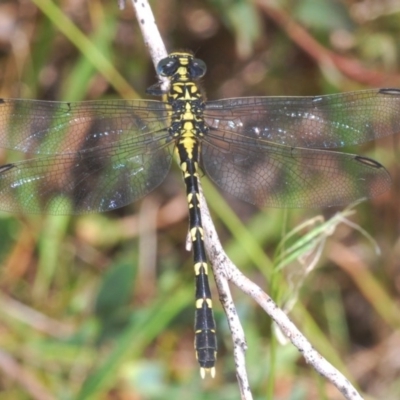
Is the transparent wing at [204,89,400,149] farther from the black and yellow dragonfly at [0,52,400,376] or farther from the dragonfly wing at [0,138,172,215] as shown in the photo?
the dragonfly wing at [0,138,172,215]

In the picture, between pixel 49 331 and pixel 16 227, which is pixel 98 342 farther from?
pixel 16 227

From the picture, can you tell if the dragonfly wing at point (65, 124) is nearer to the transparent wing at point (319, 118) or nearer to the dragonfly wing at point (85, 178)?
the dragonfly wing at point (85, 178)

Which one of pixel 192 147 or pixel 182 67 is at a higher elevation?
pixel 182 67

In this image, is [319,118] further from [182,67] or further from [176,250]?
[176,250]

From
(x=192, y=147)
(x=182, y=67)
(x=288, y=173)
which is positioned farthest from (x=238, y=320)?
(x=182, y=67)

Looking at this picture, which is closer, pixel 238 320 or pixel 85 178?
pixel 238 320

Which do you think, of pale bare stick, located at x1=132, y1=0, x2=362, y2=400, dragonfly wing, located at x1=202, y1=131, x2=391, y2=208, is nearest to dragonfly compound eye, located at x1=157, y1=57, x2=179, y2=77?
dragonfly wing, located at x1=202, y1=131, x2=391, y2=208

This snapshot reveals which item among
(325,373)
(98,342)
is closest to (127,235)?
(98,342)

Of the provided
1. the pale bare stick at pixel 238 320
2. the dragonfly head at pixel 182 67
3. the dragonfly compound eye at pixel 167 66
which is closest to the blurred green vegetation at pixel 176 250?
the dragonfly head at pixel 182 67
